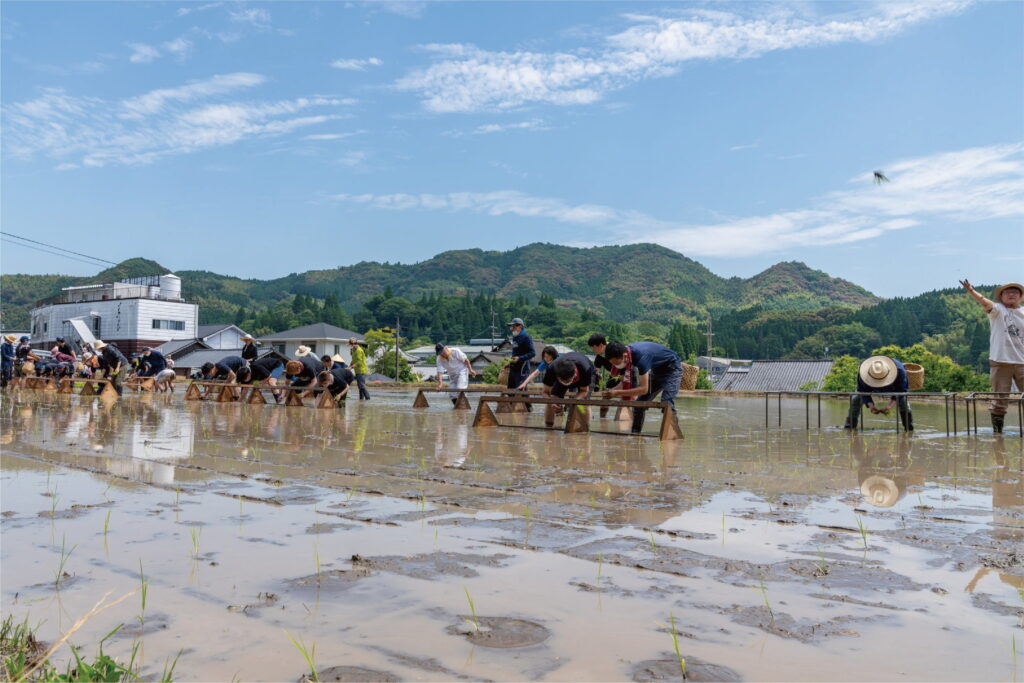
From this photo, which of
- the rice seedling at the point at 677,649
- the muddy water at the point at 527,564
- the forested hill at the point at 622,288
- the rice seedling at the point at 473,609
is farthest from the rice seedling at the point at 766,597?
the forested hill at the point at 622,288

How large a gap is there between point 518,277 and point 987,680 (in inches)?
7777

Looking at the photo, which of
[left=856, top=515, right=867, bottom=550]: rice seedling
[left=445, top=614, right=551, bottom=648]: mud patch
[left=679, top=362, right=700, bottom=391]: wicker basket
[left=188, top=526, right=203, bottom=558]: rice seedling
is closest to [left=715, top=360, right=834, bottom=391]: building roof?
[left=679, top=362, right=700, bottom=391]: wicker basket

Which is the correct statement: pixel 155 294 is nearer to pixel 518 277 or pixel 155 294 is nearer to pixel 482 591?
pixel 482 591

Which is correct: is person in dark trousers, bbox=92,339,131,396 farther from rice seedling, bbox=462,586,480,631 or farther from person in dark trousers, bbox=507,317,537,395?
rice seedling, bbox=462,586,480,631

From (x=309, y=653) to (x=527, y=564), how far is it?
1281mm

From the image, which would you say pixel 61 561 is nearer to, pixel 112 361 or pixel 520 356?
pixel 520 356

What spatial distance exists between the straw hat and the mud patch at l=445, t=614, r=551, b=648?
324 centimetres

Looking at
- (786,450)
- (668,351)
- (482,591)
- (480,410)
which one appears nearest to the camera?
(482,591)

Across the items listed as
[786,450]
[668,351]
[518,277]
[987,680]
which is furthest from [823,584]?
[518,277]

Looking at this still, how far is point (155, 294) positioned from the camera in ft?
Result: 230

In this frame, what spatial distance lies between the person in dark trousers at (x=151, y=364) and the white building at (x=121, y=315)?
44.3 meters

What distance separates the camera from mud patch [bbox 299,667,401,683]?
7.84 ft

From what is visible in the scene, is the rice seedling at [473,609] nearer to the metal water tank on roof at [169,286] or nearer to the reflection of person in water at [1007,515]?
the reflection of person in water at [1007,515]

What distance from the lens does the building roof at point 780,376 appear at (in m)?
51.9
